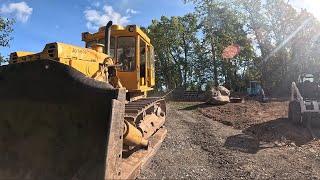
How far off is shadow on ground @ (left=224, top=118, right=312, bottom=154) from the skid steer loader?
0.31 metres

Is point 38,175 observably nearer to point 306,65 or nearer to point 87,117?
point 87,117

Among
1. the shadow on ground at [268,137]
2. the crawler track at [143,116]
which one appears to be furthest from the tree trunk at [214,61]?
the crawler track at [143,116]

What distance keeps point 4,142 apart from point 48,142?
2.31ft

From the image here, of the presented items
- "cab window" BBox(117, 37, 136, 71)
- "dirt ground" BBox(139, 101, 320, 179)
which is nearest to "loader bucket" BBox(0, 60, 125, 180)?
"dirt ground" BBox(139, 101, 320, 179)

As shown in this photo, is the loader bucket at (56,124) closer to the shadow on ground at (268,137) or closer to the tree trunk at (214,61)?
the shadow on ground at (268,137)

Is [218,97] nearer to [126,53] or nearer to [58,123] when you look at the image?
[126,53]

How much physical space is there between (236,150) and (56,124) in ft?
19.3

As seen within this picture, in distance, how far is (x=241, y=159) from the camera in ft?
29.6

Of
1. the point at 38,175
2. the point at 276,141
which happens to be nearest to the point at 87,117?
the point at 38,175

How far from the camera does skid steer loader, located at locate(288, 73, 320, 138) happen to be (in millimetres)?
14078

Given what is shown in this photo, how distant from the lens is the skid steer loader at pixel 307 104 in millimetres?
14078

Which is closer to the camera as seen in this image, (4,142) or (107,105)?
(107,105)

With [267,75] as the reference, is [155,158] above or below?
below

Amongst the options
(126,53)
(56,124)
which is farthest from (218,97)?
(56,124)
